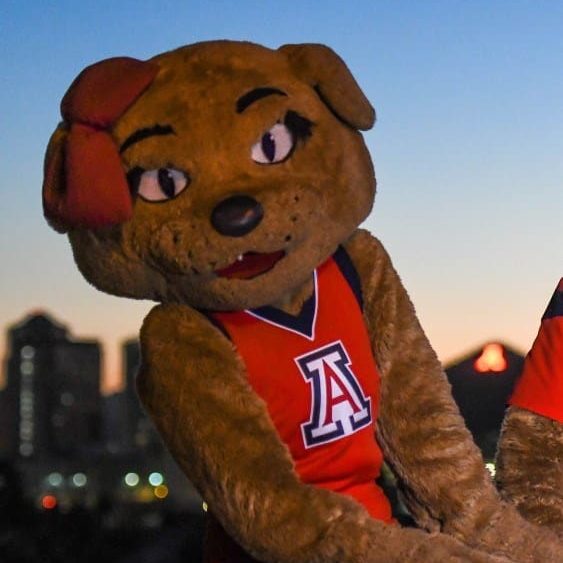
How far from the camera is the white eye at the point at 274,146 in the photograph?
1839 mm

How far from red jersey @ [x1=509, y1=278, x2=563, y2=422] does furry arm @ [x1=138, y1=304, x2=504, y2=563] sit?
0.42m

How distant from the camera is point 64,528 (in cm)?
1596

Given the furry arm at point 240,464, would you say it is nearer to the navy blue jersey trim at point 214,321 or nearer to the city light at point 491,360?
the navy blue jersey trim at point 214,321

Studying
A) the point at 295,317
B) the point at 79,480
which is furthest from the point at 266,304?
the point at 79,480

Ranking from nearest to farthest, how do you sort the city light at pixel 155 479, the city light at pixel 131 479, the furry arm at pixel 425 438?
the furry arm at pixel 425 438, the city light at pixel 155 479, the city light at pixel 131 479

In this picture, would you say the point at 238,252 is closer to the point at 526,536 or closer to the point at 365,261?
the point at 365,261

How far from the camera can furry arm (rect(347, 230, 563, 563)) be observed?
1916mm

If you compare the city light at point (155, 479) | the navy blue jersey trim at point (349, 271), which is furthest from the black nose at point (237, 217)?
the city light at point (155, 479)

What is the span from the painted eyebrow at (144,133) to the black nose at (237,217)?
14 centimetres

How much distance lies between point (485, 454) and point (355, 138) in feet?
1.65

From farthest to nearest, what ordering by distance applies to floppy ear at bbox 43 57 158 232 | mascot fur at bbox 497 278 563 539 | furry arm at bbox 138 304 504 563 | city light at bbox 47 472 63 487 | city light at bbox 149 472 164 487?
Result: city light at bbox 47 472 63 487 < city light at bbox 149 472 164 487 < mascot fur at bbox 497 278 563 539 < floppy ear at bbox 43 57 158 232 < furry arm at bbox 138 304 504 563

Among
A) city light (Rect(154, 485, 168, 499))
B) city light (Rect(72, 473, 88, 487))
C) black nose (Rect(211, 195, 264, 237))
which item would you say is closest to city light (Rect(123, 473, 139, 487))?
city light (Rect(154, 485, 168, 499))

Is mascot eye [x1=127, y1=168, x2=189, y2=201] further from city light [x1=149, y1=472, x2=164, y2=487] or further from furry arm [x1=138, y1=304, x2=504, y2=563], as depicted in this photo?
city light [x1=149, y1=472, x2=164, y2=487]

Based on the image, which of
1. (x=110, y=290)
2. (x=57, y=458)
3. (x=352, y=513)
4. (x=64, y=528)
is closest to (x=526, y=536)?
(x=352, y=513)
